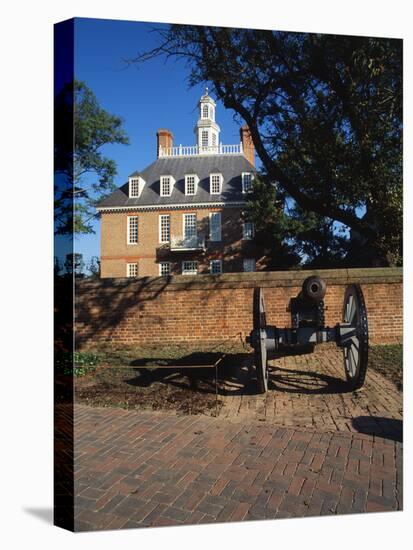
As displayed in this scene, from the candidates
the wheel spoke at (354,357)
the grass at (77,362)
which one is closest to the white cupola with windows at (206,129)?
the grass at (77,362)

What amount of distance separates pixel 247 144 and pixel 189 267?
1349 mm

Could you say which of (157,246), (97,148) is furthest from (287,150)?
(97,148)

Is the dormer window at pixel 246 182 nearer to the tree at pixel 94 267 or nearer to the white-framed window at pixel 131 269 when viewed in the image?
the white-framed window at pixel 131 269

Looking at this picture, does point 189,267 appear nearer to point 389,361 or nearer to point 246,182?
point 246,182

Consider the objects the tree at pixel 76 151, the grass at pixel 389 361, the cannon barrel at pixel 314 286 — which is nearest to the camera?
the tree at pixel 76 151

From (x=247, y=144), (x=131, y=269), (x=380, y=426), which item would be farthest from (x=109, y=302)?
(x=380, y=426)

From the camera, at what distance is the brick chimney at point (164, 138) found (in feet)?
12.8

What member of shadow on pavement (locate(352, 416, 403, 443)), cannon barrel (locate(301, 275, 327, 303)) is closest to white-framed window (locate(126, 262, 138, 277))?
cannon barrel (locate(301, 275, 327, 303))

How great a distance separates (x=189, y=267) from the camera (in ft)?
14.4

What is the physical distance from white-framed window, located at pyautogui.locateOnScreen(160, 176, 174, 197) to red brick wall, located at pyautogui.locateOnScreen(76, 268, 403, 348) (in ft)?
2.90

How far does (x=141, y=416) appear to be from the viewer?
480cm

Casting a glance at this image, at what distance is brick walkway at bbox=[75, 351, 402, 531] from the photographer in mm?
3369

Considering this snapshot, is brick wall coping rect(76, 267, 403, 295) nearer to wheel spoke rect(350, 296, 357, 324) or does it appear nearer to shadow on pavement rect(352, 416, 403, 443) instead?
wheel spoke rect(350, 296, 357, 324)

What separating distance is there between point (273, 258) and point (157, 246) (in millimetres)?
1235
